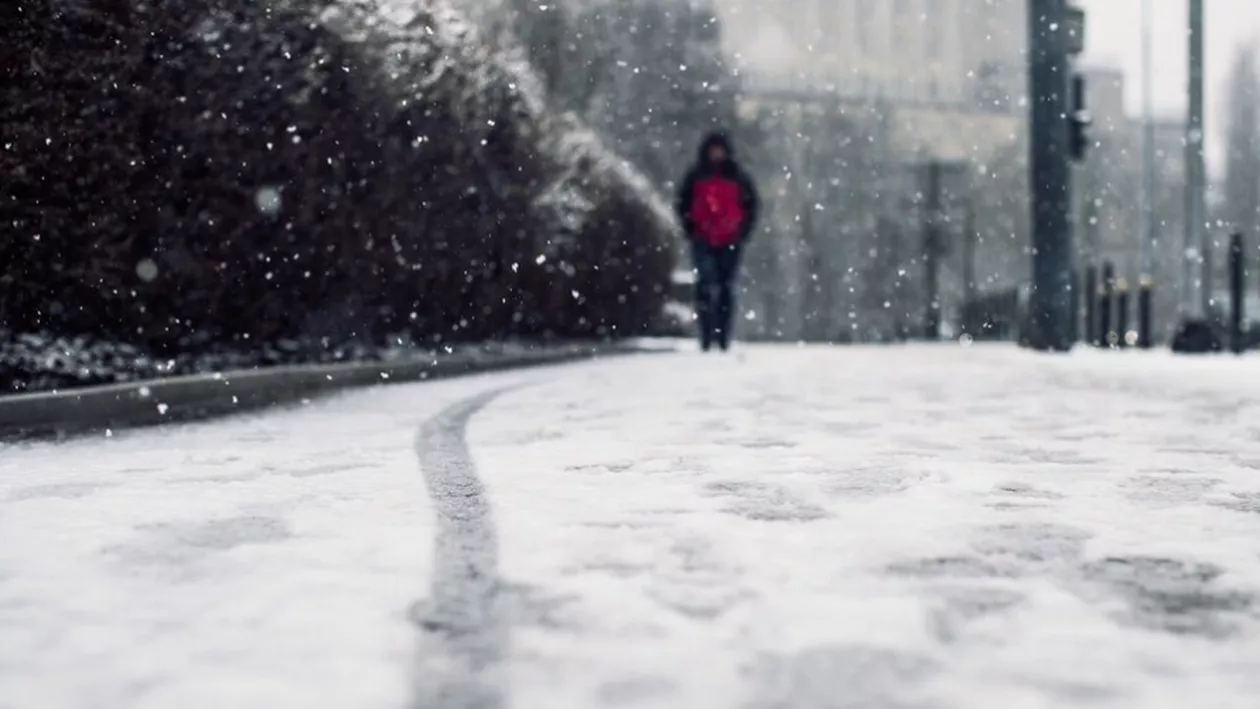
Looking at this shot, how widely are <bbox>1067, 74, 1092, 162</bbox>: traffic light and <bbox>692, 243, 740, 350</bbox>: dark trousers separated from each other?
157 inches

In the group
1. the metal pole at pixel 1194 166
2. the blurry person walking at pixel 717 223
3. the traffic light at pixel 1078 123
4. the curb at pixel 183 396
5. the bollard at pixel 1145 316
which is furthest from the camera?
the bollard at pixel 1145 316

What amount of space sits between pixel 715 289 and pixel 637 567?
10784 mm

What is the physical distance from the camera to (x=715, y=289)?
1429 centimetres

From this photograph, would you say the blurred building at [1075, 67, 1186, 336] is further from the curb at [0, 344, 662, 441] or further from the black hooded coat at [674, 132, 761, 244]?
the curb at [0, 344, 662, 441]

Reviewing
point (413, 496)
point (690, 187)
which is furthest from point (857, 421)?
point (690, 187)

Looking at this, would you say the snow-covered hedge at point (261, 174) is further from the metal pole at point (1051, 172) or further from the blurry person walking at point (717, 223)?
the metal pole at point (1051, 172)

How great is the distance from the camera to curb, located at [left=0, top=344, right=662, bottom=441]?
695 centimetres

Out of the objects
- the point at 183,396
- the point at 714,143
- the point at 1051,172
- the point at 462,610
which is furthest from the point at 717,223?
the point at 462,610

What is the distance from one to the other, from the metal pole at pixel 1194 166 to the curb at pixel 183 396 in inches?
377

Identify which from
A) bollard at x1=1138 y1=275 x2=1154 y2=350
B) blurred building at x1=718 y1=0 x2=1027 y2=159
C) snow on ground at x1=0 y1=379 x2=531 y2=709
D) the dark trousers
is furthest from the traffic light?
blurred building at x1=718 y1=0 x2=1027 y2=159

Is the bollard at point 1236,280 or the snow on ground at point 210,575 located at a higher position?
the bollard at point 1236,280

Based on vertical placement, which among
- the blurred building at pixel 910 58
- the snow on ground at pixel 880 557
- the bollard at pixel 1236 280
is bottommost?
the snow on ground at pixel 880 557

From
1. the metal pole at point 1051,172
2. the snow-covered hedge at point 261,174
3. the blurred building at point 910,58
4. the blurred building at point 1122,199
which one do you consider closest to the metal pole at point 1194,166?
the metal pole at point 1051,172

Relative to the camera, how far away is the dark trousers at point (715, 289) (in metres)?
14.1
